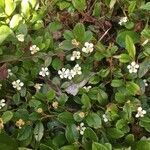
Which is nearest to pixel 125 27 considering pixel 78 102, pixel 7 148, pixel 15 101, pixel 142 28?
pixel 142 28

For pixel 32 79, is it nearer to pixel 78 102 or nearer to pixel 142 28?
pixel 78 102

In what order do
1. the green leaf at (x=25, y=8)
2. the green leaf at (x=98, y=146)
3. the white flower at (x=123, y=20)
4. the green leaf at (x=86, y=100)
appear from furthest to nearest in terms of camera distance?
the green leaf at (x=25, y=8), the white flower at (x=123, y=20), the green leaf at (x=86, y=100), the green leaf at (x=98, y=146)

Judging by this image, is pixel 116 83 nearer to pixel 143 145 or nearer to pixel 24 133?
pixel 143 145

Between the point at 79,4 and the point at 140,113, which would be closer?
the point at 140,113

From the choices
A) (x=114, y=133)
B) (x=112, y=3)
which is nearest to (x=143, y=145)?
(x=114, y=133)

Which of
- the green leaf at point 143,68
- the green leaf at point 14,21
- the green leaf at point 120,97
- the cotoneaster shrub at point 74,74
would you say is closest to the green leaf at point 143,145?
the cotoneaster shrub at point 74,74

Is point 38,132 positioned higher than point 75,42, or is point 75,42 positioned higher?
point 75,42

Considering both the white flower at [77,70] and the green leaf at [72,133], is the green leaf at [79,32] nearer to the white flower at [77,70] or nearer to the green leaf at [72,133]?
the white flower at [77,70]
